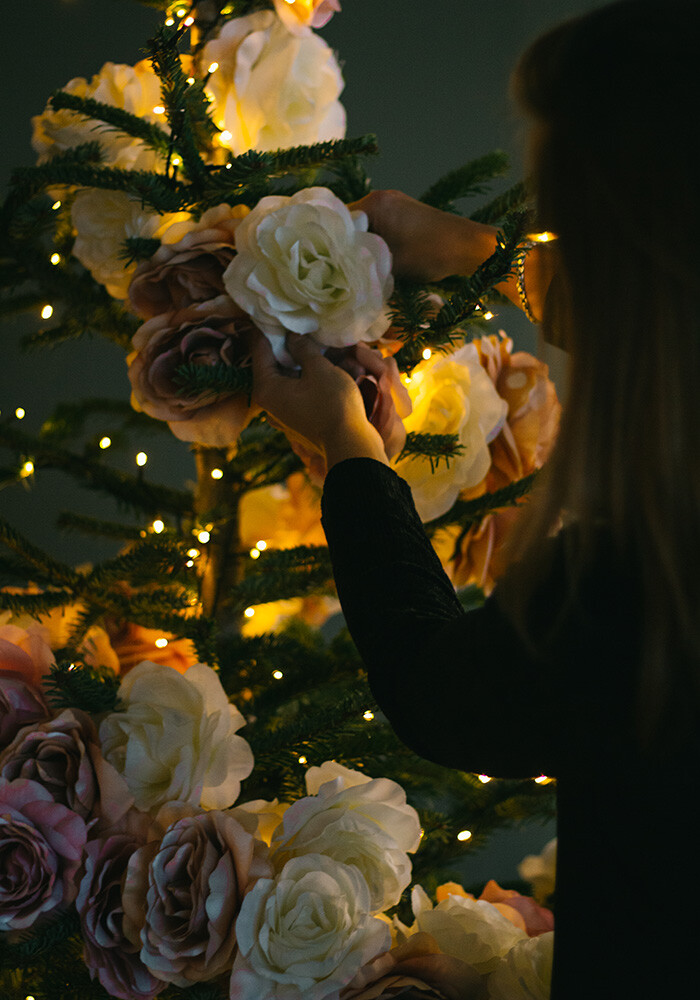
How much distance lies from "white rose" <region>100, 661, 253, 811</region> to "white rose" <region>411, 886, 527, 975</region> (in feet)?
0.64

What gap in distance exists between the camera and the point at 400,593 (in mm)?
531

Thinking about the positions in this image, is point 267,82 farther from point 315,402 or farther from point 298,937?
point 298,937

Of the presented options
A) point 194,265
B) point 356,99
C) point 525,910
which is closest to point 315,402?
point 194,265

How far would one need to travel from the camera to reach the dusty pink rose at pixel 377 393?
69cm

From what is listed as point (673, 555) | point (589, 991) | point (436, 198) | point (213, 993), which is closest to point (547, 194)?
point (673, 555)

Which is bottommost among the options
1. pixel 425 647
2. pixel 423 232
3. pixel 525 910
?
pixel 525 910

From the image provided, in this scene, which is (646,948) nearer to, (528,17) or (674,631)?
(674,631)

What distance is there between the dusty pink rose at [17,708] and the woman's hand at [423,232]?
475 mm

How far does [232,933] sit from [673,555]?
408 mm

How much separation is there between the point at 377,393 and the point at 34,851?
425 millimetres

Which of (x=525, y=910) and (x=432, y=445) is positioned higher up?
(x=432, y=445)

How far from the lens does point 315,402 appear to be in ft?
2.12

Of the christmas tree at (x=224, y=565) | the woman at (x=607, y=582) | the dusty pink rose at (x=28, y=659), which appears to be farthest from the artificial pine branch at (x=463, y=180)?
the dusty pink rose at (x=28, y=659)

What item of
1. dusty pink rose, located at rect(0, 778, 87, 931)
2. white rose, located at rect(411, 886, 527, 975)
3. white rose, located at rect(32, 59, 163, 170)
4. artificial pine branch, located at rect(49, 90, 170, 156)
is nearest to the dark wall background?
white rose, located at rect(32, 59, 163, 170)
